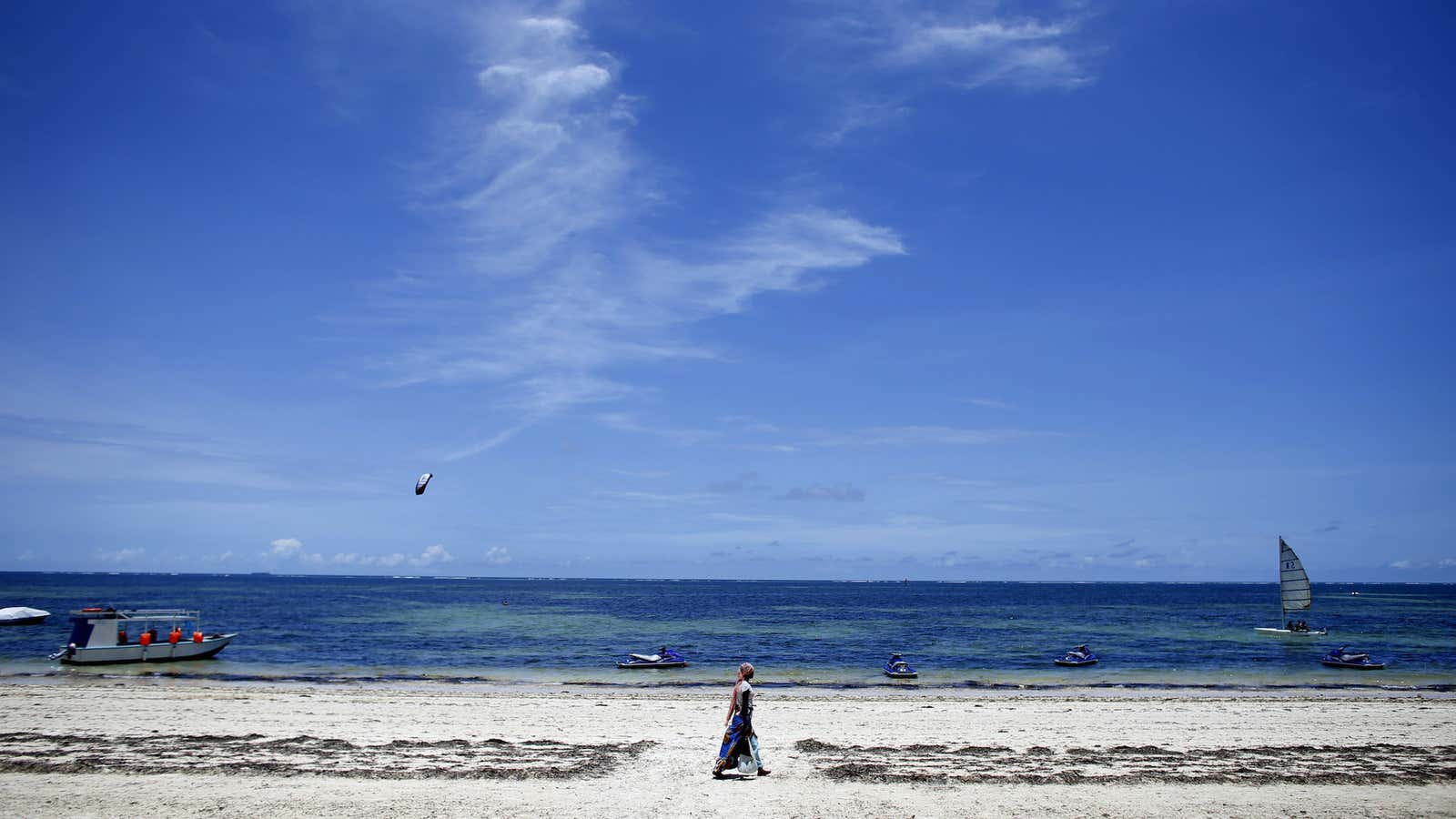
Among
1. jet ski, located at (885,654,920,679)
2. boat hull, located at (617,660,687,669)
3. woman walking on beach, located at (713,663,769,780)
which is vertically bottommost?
boat hull, located at (617,660,687,669)

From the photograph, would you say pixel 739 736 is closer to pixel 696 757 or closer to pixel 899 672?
pixel 696 757

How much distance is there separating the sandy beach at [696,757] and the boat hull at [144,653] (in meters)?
11.8

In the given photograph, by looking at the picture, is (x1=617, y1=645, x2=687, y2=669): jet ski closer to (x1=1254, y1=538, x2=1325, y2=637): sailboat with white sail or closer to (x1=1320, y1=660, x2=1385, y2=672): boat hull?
(x1=1320, y1=660, x2=1385, y2=672): boat hull

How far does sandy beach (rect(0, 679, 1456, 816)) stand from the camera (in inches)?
509

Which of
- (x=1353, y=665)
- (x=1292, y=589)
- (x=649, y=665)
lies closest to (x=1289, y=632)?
(x=1292, y=589)

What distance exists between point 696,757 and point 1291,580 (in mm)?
60633

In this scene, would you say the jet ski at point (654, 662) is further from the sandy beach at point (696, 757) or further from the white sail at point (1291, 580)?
the white sail at point (1291, 580)

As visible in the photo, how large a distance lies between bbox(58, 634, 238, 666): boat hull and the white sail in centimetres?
6612

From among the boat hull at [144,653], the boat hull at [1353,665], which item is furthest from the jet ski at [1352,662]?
the boat hull at [144,653]

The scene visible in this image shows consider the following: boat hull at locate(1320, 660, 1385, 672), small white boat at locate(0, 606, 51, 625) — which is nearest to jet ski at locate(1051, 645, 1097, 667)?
boat hull at locate(1320, 660, 1385, 672)

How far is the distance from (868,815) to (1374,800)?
812 cm

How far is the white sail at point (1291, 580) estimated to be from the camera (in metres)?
59.9

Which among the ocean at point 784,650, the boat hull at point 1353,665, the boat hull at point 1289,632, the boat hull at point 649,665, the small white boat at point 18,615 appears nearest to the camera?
the ocean at point 784,650

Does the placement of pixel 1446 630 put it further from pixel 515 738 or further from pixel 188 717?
pixel 188 717
